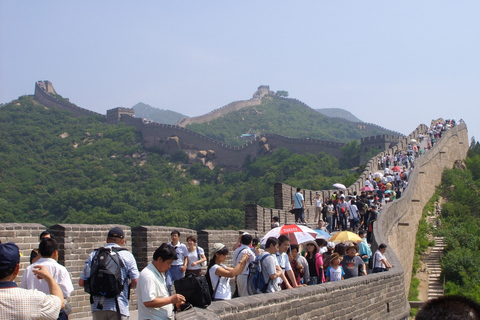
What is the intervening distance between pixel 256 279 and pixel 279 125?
335 feet

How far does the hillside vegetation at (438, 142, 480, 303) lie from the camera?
70.2 ft

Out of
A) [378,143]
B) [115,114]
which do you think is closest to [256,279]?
[378,143]

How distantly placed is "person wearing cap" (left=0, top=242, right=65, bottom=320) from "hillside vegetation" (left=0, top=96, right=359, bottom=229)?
36595 mm

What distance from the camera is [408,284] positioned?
20.7 meters

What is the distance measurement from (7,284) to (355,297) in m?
6.19

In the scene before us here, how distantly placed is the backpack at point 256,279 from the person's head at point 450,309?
4.49 meters

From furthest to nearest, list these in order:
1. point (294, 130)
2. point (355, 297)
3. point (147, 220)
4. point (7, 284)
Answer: point (294, 130), point (147, 220), point (355, 297), point (7, 284)

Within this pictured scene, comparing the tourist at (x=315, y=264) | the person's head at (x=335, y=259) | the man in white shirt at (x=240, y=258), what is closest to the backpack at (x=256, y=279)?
the man in white shirt at (x=240, y=258)

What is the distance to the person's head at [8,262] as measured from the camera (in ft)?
13.0

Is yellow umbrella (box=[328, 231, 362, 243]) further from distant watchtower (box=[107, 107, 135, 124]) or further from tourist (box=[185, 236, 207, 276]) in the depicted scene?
distant watchtower (box=[107, 107, 135, 124])

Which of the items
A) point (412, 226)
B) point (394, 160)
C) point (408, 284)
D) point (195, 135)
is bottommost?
point (408, 284)

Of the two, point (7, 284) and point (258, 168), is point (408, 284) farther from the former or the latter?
point (258, 168)

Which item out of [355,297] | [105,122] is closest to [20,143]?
[105,122]

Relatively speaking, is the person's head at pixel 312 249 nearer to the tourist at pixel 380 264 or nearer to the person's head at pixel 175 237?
the person's head at pixel 175 237
